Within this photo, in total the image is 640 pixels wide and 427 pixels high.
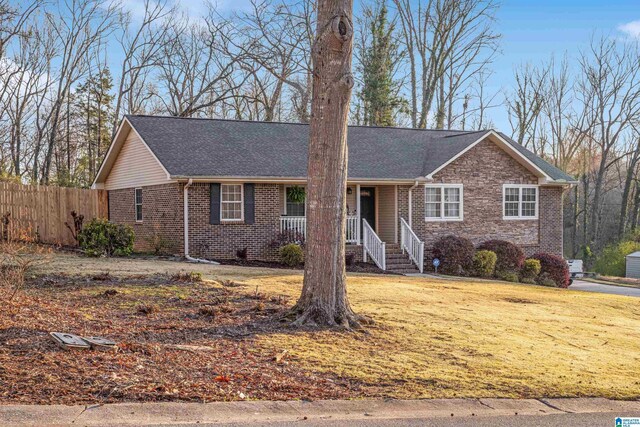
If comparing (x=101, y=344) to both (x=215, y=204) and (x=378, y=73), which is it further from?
(x=378, y=73)

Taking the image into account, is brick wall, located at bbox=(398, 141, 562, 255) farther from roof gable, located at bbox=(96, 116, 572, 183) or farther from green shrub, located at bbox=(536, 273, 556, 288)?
green shrub, located at bbox=(536, 273, 556, 288)

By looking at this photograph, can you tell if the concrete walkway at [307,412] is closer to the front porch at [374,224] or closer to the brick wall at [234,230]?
the front porch at [374,224]

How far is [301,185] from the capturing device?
2320cm

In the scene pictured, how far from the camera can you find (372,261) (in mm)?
23031

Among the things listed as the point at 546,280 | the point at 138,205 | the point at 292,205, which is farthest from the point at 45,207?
the point at 546,280

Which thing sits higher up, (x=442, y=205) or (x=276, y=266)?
(x=442, y=205)

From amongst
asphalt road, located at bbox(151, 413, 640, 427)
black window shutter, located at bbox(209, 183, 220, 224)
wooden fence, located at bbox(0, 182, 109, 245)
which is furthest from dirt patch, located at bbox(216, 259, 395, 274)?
asphalt road, located at bbox(151, 413, 640, 427)

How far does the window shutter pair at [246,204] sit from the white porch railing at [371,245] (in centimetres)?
386

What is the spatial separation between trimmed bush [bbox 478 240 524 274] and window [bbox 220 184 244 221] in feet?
29.2

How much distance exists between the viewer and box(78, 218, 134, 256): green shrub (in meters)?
20.4

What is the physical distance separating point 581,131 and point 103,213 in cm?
3215

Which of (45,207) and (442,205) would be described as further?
(442,205)

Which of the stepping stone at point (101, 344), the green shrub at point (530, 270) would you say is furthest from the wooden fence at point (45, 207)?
the stepping stone at point (101, 344)

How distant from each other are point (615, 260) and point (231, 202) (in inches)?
959
